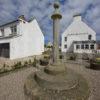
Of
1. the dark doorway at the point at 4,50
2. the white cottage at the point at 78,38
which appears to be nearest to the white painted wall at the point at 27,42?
the dark doorway at the point at 4,50

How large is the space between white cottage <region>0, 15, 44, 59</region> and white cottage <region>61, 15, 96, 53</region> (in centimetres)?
1154

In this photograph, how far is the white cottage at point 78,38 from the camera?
28198mm

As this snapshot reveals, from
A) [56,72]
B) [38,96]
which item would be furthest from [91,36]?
[38,96]

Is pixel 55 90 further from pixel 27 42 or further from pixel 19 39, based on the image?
pixel 27 42

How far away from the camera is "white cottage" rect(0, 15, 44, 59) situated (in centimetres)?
1911

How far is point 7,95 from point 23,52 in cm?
1626

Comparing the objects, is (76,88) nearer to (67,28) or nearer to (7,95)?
(7,95)

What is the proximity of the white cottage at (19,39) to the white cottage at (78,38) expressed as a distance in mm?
11540

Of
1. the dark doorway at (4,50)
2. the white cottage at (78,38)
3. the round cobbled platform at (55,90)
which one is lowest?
the round cobbled platform at (55,90)

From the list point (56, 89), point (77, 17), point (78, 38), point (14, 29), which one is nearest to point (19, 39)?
point (14, 29)

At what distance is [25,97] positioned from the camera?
5.14 meters

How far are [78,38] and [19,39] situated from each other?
19573 millimetres

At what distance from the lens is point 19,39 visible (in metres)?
20.1

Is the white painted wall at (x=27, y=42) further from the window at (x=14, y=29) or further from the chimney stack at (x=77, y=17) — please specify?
the chimney stack at (x=77, y=17)
